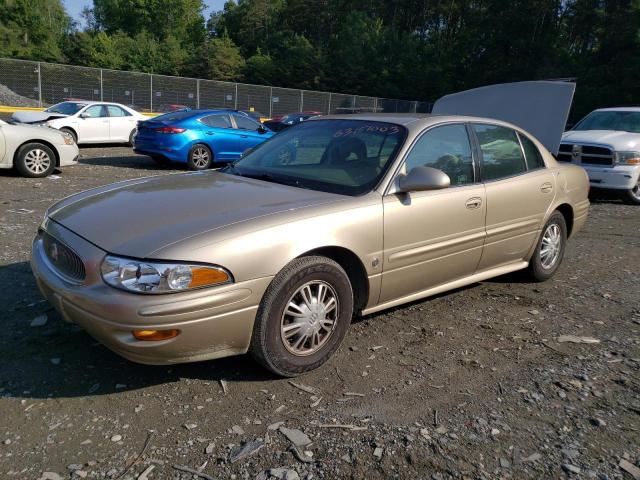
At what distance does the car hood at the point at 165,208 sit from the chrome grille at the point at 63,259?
12 cm

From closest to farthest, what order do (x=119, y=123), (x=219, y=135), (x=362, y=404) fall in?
(x=362, y=404), (x=219, y=135), (x=119, y=123)

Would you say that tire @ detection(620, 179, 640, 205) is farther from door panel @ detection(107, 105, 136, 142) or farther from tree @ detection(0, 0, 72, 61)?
tree @ detection(0, 0, 72, 61)

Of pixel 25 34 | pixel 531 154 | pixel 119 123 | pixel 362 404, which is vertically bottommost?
pixel 362 404

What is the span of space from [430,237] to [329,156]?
3.27 feet

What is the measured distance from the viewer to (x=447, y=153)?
421cm

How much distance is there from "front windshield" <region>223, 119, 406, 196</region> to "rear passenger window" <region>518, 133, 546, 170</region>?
1585mm

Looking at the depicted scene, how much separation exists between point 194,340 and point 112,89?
A: 26644 millimetres

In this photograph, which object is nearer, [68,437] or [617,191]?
[68,437]

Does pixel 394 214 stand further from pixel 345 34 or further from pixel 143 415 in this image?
pixel 345 34

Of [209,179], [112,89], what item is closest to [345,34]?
[112,89]

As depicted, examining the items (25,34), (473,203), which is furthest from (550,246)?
(25,34)

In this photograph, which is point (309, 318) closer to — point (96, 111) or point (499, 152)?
point (499, 152)

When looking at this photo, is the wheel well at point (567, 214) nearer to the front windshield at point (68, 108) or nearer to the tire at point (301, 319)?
the tire at point (301, 319)

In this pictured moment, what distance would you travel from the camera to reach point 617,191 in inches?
401
